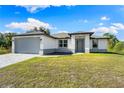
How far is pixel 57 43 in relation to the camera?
22.8m

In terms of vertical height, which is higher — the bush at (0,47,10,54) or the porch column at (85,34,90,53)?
the porch column at (85,34,90,53)

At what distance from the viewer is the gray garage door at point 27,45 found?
19784 mm

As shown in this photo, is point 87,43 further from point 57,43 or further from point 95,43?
point 57,43

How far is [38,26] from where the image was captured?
37.9m

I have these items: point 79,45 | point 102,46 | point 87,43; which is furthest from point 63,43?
point 102,46

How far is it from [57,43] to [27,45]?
4.46 metres

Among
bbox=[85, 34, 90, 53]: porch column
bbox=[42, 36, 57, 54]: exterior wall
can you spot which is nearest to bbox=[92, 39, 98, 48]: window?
bbox=[85, 34, 90, 53]: porch column

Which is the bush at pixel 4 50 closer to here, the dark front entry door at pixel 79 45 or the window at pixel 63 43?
the window at pixel 63 43

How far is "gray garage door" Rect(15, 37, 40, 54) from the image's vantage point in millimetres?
19784

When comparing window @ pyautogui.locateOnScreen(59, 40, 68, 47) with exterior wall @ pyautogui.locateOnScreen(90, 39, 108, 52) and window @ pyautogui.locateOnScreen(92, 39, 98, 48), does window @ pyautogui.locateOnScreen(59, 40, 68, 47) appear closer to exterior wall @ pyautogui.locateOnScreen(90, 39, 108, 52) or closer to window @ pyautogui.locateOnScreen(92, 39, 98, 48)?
exterior wall @ pyautogui.locateOnScreen(90, 39, 108, 52)
